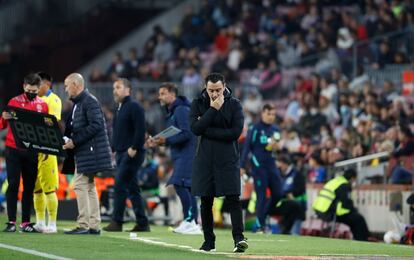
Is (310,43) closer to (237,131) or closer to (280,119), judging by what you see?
(280,119)

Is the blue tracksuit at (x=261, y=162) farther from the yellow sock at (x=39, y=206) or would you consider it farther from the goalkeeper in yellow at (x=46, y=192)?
the yellow sock at (x=39, y=206)

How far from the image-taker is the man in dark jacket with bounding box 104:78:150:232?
19844 mm

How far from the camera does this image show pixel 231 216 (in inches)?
616

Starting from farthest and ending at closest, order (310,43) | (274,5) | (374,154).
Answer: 1. (274,5)
2. (310,43)
3. (374,154)

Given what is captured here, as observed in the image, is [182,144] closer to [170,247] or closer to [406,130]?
[170,247]

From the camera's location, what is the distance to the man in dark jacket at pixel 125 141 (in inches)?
781

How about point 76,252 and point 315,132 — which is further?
point 315,132

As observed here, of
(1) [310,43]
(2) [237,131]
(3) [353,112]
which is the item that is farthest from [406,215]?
(1) [310,43]

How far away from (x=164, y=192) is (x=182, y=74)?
8.64 metres

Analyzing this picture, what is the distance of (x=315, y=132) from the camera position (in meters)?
30.3

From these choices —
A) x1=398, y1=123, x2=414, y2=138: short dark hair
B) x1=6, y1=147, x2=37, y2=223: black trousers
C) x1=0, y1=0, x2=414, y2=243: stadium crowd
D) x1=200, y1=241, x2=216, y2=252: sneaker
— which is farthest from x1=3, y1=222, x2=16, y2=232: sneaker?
x1=398, y1=123, x2=414, y2=138: short dark hair

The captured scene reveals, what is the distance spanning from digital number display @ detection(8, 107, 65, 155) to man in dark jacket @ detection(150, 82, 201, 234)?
8.34ft

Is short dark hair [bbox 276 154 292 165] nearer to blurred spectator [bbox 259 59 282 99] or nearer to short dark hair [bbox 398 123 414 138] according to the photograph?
short dark hair [bbox 398 123 414 138]

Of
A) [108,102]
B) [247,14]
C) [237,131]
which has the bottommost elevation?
[237,131]
